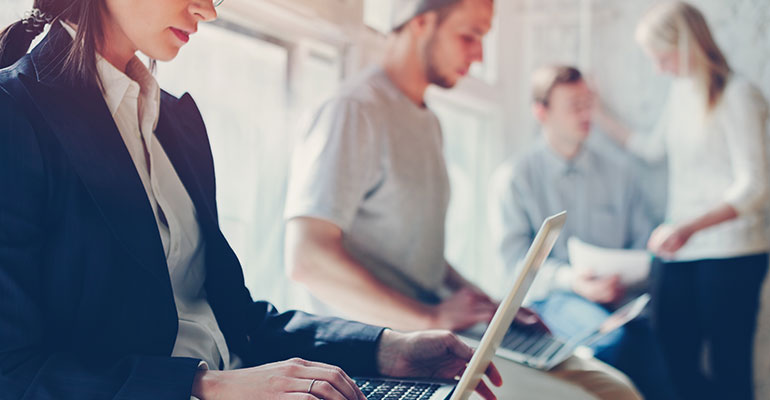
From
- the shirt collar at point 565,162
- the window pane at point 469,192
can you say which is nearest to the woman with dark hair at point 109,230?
the window pane at point 469,192

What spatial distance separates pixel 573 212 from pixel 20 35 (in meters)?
1.47

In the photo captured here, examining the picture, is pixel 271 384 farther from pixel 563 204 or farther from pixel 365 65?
pixel 563 204

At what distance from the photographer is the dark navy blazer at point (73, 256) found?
454 mm

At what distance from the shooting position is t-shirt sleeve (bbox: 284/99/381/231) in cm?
92

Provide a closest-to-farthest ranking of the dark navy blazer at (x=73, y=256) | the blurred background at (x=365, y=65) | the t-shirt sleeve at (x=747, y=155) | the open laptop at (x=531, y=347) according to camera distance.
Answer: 1. the dark navy blazer at (x=73, y=256)
2. the blurred background at (x=365, y=65)
3. the open laptop at (x=531, y=347)
4. the t-shirt sleeve at (x=747, y=155)

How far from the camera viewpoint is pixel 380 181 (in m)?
1.06

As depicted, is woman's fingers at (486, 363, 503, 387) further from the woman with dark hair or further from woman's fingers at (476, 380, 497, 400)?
the woman with dark hair

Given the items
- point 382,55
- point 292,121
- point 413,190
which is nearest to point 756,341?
point 413,190

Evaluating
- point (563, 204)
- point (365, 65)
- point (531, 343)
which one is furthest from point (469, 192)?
point (531, 343)

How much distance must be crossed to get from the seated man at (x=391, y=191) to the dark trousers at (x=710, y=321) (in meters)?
0.70

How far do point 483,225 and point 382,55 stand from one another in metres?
0.69

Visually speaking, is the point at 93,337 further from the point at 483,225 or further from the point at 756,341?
the point at 756,341

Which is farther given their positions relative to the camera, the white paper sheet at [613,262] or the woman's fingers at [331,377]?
the white paper sheet at [613,262]

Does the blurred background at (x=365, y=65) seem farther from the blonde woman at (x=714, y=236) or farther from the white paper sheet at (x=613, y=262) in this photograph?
the white paper sheet at (x=613, y=262)
